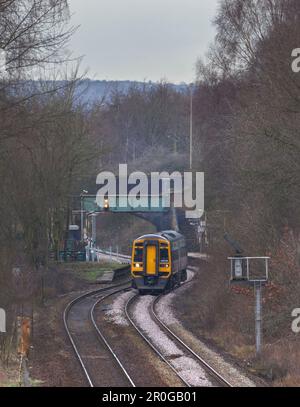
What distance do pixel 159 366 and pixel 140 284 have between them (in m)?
15.5

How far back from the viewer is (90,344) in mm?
22453

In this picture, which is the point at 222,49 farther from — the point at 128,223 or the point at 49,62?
the point at 128,223

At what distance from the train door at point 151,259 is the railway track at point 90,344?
212 centimetres

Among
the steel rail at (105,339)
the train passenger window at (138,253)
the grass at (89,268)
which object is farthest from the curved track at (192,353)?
the grass at (89,268)

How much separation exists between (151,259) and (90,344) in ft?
38.4

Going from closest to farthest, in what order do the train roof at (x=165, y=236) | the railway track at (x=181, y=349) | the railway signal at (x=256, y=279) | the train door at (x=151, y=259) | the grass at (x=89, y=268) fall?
the railway track at (x=181, y=349) → the railway signal at (x=256, y=279) → the train door at (x=151, y=259) → the train roof at (x=165, y=236) → the grass at (x=89, y=268)

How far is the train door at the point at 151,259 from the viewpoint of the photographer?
3381 centimetres

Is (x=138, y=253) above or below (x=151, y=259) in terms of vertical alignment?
above

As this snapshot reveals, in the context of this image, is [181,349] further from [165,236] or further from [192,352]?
[165,236]

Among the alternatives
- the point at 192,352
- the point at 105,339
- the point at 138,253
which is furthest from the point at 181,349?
the point at 138,253

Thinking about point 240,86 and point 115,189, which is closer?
point 240,86

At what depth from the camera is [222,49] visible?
3906cm

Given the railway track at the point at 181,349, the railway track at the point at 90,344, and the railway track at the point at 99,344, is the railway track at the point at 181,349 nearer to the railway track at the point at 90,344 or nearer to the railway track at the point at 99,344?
the railway track at the point at 99,344
